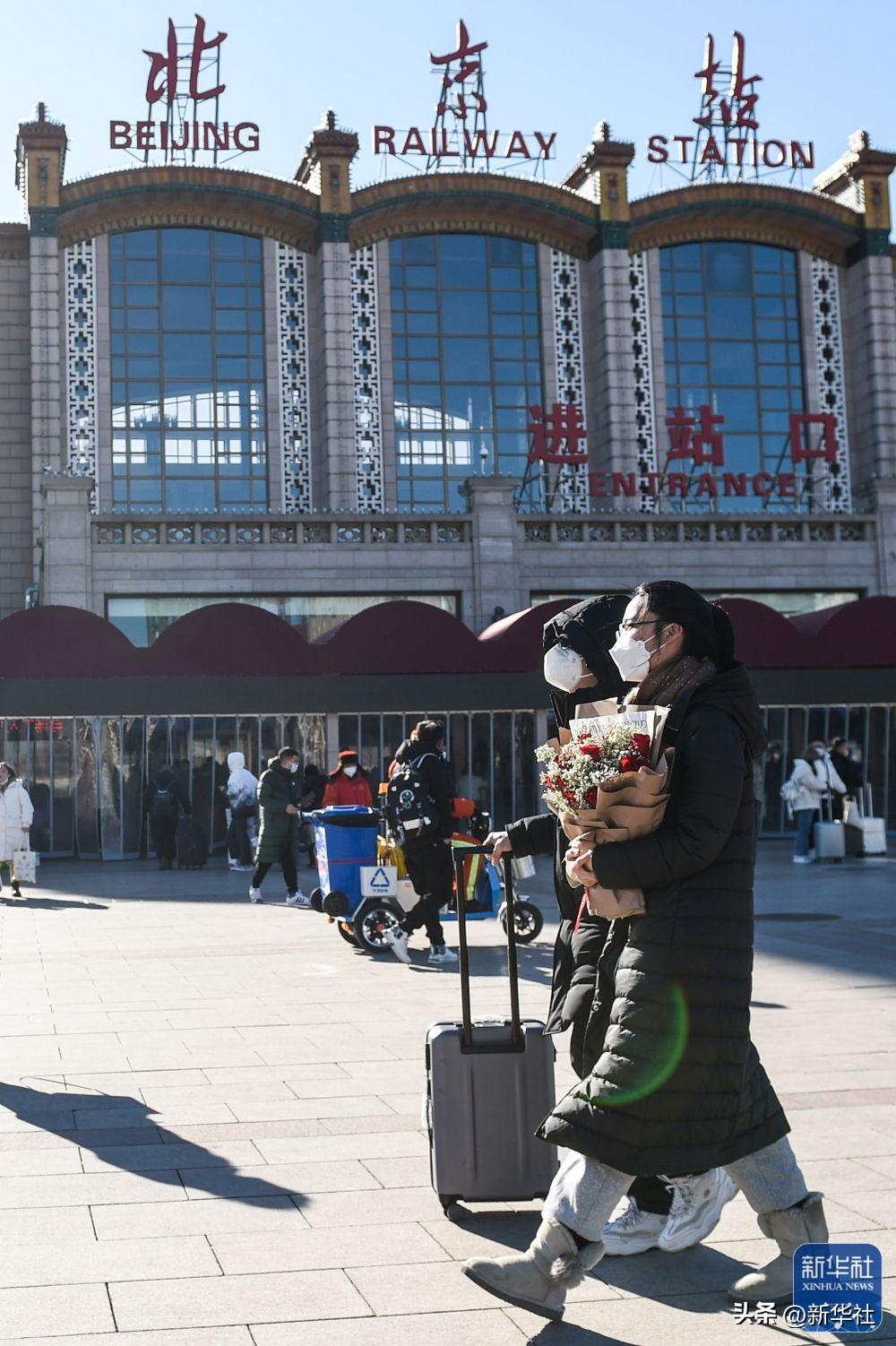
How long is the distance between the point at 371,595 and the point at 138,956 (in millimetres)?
20168

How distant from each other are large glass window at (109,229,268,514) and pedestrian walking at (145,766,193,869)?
479 inches

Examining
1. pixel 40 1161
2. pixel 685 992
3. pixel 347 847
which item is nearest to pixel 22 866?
pixel 347 847

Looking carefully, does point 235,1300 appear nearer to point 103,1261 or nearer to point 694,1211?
point 103,1261

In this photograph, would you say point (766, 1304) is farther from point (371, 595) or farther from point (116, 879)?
point (371, 595)

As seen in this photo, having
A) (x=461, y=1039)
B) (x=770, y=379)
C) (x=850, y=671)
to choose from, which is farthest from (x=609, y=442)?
(x=461, y=1039)

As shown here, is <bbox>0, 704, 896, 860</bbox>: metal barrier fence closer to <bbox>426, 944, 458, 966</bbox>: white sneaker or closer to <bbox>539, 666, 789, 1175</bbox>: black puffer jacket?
<bbox>426, 944, 458, 966</bbox>: white sneaker

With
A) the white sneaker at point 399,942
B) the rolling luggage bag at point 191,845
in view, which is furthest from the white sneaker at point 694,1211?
the rolling luggage bag at point 191,845

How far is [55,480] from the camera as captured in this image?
31.0 m

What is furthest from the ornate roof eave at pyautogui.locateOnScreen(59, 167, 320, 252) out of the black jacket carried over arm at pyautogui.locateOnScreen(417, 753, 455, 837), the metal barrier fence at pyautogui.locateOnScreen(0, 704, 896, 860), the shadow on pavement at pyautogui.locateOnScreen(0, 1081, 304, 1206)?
the shadow on pavement at pyautogui.locateOnScreen(0, 1081, 304, 1206)

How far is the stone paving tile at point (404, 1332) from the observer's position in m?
4.26

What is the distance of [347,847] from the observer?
13.8m

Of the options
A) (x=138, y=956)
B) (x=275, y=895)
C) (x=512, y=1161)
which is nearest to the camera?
(x=512, y=1161)

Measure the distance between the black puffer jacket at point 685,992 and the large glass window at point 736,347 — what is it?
33803 mm

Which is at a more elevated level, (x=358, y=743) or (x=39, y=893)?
(x=358, y=743)
